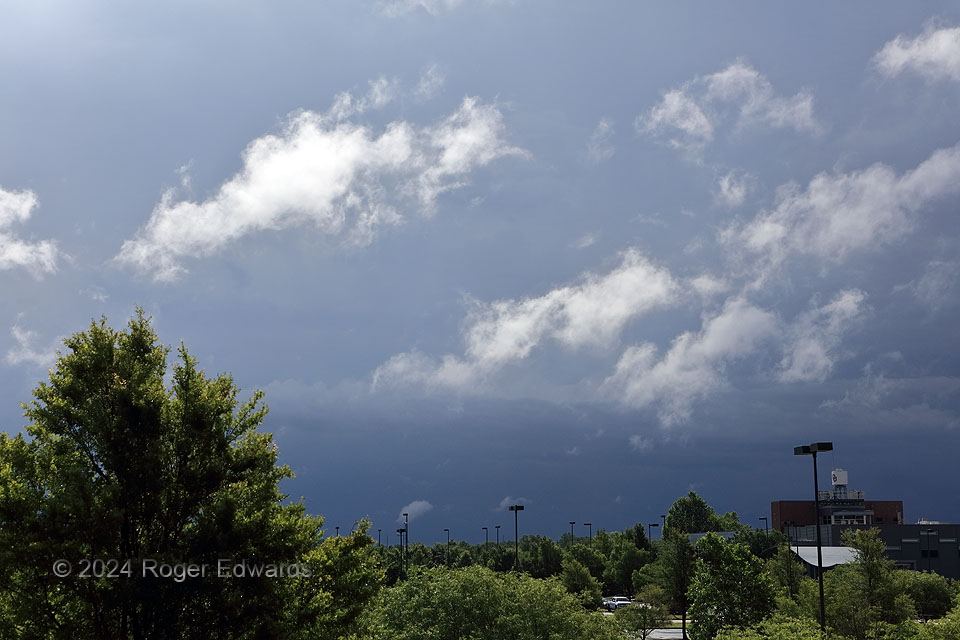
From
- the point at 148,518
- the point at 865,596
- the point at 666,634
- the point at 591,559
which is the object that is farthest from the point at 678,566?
the point at 148,518

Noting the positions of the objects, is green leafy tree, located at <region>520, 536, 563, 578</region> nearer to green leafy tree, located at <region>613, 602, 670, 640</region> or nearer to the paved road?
the paved road

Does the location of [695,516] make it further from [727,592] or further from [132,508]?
[132,508]

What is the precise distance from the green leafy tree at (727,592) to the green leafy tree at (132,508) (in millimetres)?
39132

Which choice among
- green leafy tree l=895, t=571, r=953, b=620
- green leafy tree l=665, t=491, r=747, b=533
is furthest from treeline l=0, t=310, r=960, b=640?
green leafy tree l=665, t=491, r=747, b=533

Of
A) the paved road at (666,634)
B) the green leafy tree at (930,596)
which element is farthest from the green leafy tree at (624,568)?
the green leafy tree at (930,596)

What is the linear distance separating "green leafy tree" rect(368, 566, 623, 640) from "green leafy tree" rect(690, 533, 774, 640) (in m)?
15.7

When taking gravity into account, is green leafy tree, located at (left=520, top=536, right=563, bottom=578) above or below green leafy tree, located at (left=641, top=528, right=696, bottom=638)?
below

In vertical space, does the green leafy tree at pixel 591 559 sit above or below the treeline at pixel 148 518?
below

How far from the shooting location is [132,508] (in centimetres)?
1616

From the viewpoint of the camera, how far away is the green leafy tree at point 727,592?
163ft

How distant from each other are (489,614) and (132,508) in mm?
21569

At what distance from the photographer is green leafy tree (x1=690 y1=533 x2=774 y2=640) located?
163 feet

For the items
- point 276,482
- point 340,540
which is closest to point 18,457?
point 276,482

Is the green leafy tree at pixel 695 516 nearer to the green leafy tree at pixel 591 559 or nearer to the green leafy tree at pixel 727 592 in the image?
the green leafy tree at pixel 591 559
